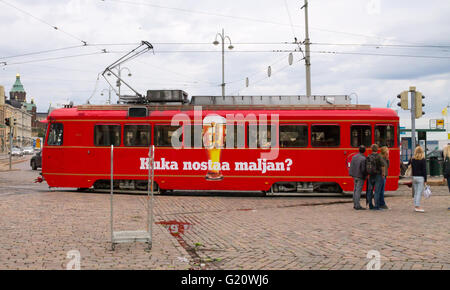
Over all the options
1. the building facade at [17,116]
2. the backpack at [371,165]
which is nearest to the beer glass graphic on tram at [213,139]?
the backpack at [371,165]

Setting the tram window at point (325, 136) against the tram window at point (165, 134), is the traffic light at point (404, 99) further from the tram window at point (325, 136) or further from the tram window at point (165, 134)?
the tram window at point (165, 134)

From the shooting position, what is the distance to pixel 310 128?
15797mm

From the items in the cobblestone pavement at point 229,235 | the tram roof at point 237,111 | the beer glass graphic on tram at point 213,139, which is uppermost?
the tram roof at point 237,111

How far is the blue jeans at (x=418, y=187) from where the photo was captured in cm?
1173

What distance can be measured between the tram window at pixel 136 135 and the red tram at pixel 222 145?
32 mm

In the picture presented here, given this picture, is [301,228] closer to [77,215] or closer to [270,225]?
[270,225]

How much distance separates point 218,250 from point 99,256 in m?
1.80

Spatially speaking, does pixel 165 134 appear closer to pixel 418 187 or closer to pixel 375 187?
pixel 375 187

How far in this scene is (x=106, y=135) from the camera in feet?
54.4

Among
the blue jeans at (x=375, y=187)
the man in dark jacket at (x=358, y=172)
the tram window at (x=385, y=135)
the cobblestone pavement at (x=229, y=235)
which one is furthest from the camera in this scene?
the tram window at (x=385, y=135)

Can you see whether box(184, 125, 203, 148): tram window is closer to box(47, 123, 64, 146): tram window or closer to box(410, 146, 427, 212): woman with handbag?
box(47, 123, 64, 146): tram window

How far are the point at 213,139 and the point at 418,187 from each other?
22.9 ft

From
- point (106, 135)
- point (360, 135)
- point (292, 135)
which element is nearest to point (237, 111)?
point (292, 135)

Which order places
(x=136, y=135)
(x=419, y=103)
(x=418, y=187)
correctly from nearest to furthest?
(x=418, y=187) → (x=419, y=103) → (x=136, y=135)
